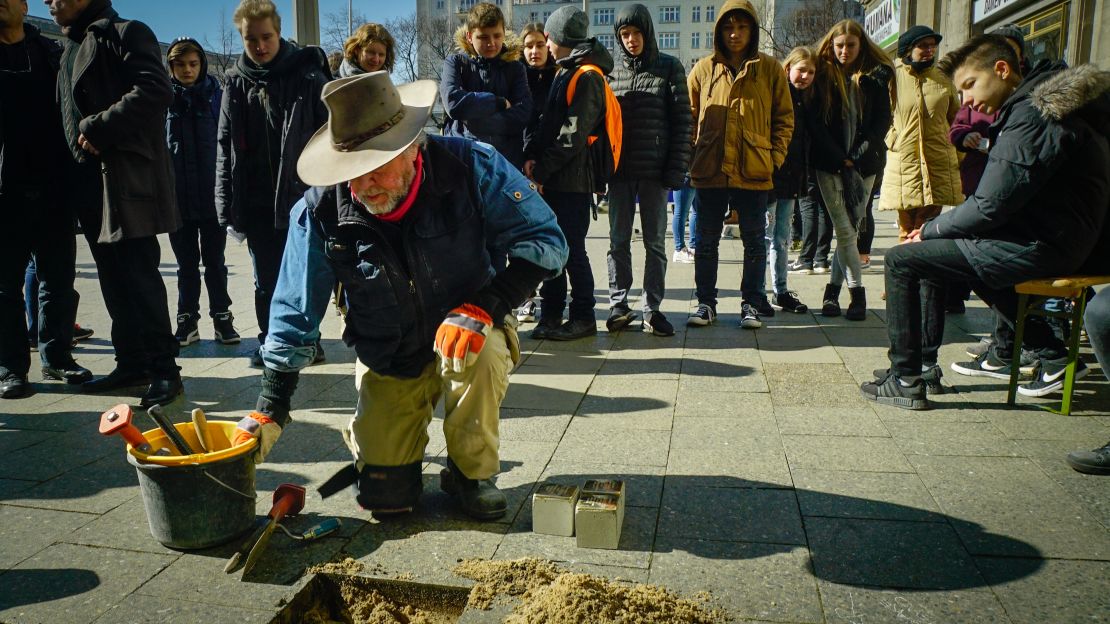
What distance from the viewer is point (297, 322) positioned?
115 inches

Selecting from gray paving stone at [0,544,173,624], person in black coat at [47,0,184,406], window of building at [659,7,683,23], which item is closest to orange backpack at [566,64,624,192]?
person in black coat at [47,0,184,406]

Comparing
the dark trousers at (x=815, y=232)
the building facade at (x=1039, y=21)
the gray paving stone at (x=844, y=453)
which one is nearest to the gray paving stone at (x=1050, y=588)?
the gray paving stone at (x=844, y=453)

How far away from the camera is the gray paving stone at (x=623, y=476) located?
3.31m

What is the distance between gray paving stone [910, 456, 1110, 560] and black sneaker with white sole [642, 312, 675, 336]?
9.24 ft

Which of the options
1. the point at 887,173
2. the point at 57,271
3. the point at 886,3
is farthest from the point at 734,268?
the point at 886,3

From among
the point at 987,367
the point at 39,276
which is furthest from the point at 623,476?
the point at 39,276

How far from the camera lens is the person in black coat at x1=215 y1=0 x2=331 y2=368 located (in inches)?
202

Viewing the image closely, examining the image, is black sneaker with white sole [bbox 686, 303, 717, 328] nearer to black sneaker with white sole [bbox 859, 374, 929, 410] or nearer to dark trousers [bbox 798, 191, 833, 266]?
black sneaker with white sole [bbox 859, 374, 929, 410]

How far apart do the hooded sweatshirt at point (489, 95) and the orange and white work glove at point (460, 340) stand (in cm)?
347

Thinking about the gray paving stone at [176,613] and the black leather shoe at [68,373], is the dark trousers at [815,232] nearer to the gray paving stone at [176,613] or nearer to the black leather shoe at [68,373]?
the black leather shoe at [68,373]

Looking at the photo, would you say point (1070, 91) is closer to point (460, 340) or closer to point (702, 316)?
point (460, 340)

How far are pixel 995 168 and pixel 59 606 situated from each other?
415cm

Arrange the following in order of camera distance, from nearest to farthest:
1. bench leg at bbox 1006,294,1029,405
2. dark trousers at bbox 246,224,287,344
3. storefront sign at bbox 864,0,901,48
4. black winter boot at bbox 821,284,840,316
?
bench leg at bbox 1006,294,1029,405 < dark trousers at bbox 246,224,287,344 < black winter boot at bbox 821,284,840,316 < storefront sign at bbox 864,0,901,48

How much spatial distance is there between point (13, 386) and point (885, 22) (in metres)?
23.7
